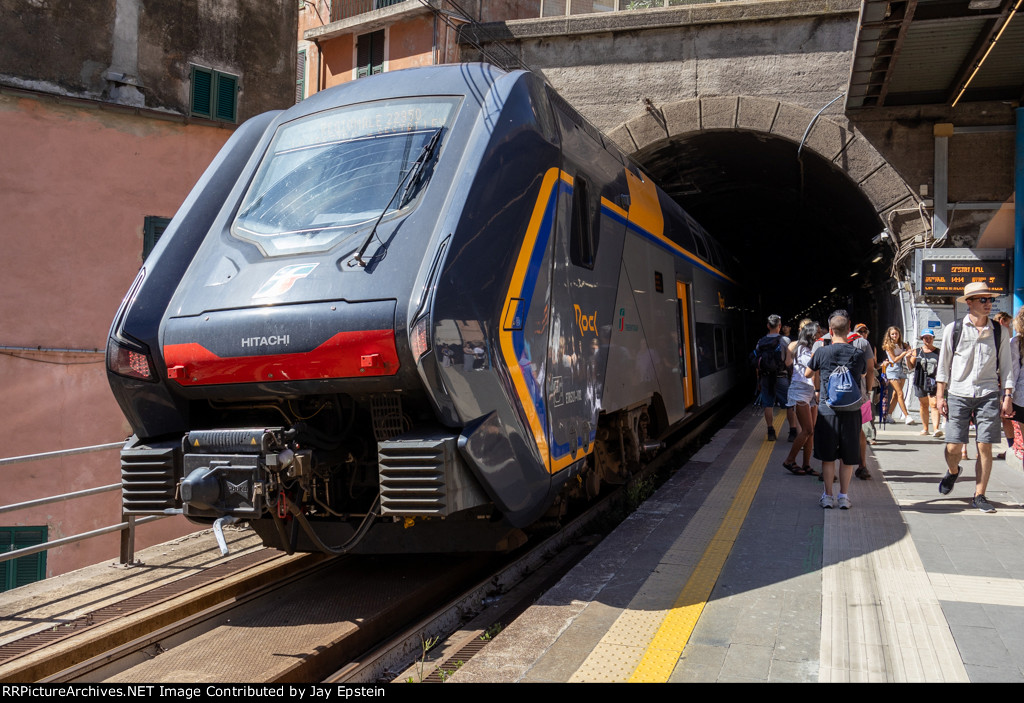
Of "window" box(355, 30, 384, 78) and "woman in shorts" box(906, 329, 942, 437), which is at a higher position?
"window" box(355, 30, 384, 78)

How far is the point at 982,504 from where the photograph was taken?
20.4ft

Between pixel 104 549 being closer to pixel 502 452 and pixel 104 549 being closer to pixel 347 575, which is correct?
pixel 347 575

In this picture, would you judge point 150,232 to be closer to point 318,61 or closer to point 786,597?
point 318,61

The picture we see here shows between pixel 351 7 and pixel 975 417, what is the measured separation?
19.5 m

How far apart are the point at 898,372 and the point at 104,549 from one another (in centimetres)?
1182

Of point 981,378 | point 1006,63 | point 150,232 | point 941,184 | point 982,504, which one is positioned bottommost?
point 982,504

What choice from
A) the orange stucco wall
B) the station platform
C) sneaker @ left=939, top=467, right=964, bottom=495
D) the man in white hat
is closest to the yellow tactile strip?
the station platform

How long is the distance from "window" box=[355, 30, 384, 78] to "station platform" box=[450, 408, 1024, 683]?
16061mm

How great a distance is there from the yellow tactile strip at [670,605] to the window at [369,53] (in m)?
16.3

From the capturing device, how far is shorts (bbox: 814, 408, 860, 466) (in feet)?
20.4

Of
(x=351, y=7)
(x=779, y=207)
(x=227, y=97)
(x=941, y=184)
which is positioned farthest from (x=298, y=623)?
(x=351, y=7)

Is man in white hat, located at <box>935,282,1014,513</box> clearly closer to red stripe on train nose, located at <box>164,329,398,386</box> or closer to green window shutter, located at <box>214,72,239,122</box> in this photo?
red stripe on train nose, located at <box>164,329,398,386</box>

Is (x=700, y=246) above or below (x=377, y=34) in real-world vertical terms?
below
